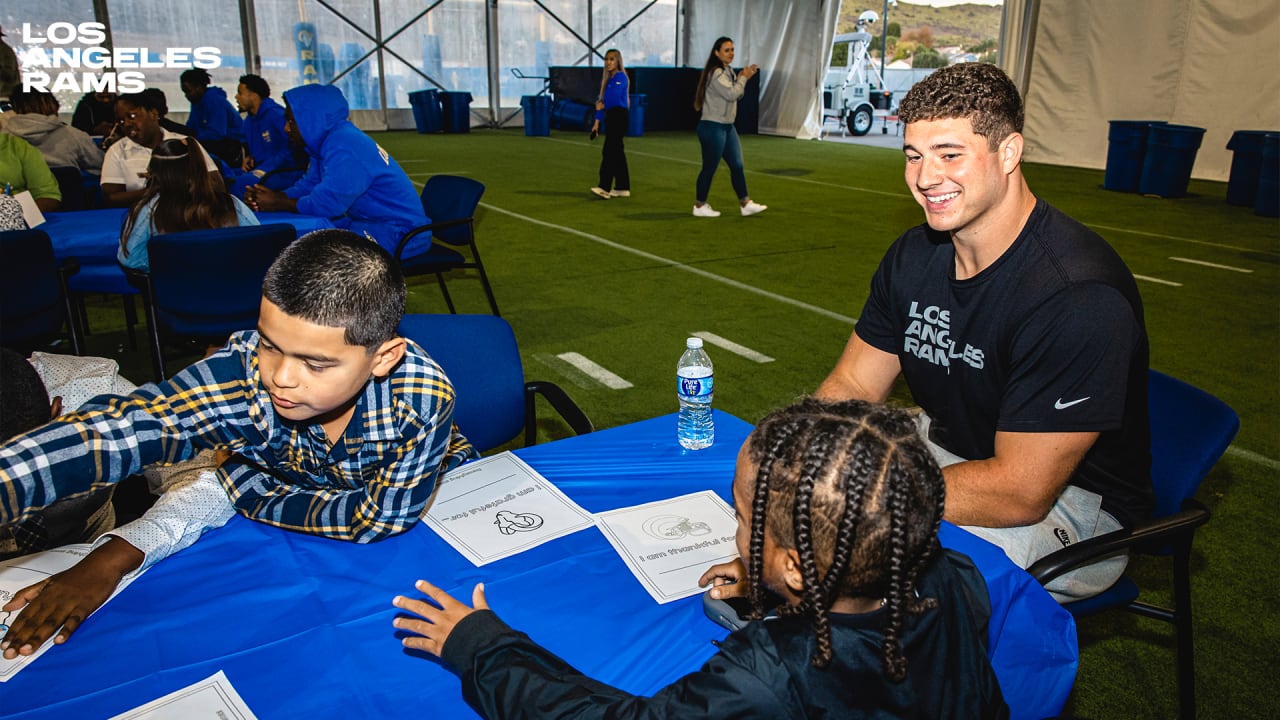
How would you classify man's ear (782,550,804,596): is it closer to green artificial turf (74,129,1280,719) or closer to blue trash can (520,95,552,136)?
green artificial turf (74,129,1280,719)

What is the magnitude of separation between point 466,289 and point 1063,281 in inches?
197

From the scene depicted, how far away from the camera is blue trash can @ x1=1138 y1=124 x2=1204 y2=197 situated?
33.9 feet

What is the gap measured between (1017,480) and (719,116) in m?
7.44

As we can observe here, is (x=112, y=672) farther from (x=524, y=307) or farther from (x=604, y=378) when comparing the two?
(x=524, y=307)

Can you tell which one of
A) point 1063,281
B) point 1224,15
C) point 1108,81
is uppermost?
point 1224,15

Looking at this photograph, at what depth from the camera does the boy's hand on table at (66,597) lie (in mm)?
1294

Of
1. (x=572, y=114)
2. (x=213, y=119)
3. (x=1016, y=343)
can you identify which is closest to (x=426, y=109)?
(x=572, y=114)

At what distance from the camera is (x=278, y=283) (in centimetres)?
152

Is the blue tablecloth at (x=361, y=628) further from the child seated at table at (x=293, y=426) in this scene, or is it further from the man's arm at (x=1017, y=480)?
the man's arm at (x=1017, y=480)

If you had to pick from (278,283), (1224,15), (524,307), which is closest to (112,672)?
(278,283)

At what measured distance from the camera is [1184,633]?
2016 millimetres

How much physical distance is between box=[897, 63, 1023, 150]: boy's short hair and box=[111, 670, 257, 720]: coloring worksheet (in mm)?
1766

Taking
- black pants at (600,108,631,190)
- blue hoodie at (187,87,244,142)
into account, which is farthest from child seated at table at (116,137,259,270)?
blue hoodie at (187,87,244,142)

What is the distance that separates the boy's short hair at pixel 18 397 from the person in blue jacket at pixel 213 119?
28.4 ft
